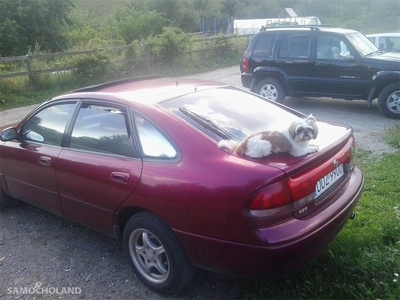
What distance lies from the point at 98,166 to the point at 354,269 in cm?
220

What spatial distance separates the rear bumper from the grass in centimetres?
33

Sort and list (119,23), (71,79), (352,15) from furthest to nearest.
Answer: (352,15)
(119,23)
(71,79)

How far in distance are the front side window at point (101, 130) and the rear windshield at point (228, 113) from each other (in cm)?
43

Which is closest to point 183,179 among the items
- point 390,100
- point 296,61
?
point 390,100

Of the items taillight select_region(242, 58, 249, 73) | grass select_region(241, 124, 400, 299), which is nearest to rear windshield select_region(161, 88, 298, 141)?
grass select_region(241, 124, 400, 299)

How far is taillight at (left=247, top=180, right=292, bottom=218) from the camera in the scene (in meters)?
2.70

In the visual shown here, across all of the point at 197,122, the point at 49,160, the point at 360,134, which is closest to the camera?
the point at 197,122

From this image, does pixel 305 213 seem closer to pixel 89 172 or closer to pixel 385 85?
pixel 89 172

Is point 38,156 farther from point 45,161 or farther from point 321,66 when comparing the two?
point 321,66

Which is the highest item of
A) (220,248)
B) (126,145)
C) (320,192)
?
(126,145)

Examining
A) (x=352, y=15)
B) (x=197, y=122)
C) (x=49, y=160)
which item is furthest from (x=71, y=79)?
(x=352, y=15)

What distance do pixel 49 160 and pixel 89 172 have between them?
0.64 m

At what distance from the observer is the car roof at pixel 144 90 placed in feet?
11.9

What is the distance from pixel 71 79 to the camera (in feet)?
49.5
